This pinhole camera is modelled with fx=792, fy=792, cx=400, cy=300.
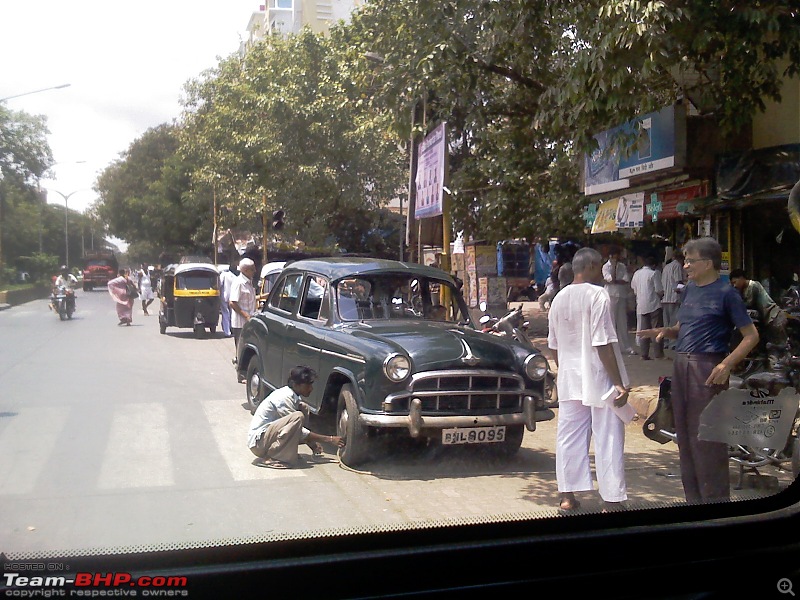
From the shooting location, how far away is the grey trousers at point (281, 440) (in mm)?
6227

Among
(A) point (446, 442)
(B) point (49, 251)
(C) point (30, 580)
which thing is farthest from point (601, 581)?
(B) point (49, 251)

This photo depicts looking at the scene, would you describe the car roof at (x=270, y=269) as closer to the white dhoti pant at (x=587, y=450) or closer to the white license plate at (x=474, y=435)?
the white license plate at (x=474, y=435)

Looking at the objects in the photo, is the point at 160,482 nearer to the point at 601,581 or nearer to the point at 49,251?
the point at 49,251

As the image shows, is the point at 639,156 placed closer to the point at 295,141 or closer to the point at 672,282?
the point at 672,282

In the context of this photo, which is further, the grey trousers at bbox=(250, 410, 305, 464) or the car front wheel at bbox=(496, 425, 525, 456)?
the car front wheel at bbox=(496, 425, 525, 456)

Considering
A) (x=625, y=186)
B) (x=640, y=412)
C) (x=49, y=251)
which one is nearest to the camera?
(x=49, y=251)

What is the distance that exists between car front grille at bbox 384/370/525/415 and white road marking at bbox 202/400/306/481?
1027 millimetres

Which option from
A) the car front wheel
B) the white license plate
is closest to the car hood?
the white license plate

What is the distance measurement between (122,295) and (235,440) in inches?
434

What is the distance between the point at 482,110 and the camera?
1208 cm

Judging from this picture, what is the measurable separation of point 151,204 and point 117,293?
38.8 feet

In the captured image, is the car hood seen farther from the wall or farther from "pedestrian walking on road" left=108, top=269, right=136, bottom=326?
"pedestrian walking on road" left=108, top=269, right=136, bottom=326

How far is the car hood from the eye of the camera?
20.2 feet

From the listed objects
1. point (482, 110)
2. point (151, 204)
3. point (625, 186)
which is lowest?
point (151, 204)
